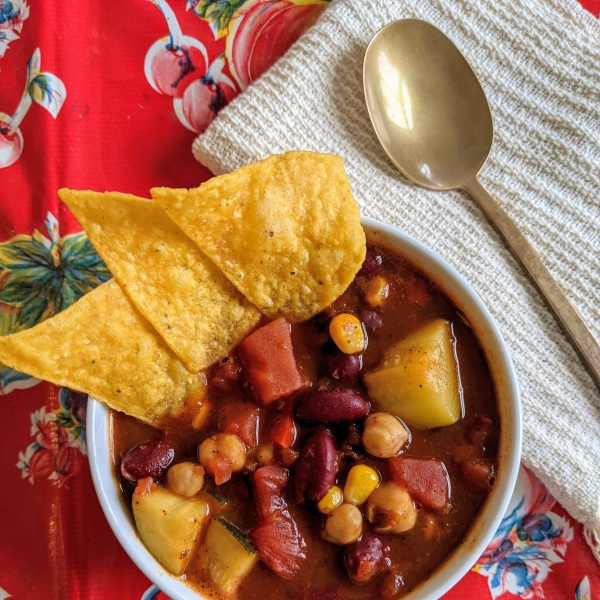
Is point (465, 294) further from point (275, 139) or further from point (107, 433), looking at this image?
point (107, 433)

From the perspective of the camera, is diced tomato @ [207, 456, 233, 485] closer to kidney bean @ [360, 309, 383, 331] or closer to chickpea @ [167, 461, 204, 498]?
chickpea @ [167, 461, 204, 498]

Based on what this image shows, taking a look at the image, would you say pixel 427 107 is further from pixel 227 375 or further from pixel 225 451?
pixel 225 451

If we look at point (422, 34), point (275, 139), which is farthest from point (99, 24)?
point (422, 34)

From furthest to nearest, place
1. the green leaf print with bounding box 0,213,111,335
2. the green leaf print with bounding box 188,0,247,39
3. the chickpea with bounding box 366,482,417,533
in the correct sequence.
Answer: the green leaf print with bounding box 188,0,247,39 → the green leaf print with bounding box 0,213,111,335 → the chickpea with bounding box 366,482,417,533

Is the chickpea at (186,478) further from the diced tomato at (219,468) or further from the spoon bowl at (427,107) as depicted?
the spoon bowl at (427,107)

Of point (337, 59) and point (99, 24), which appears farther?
point (99, 24)

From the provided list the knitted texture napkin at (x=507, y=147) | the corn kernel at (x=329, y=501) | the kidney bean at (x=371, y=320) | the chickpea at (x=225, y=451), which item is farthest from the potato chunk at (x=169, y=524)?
the knitted texture napkin at (x=507, y=147)

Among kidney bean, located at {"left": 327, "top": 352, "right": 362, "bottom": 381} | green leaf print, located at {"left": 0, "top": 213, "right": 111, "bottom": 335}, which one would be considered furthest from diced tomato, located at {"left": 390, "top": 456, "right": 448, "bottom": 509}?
green leaf print, located at {"left": 0, "top": 213, "right": 111, "bottom": 335}
